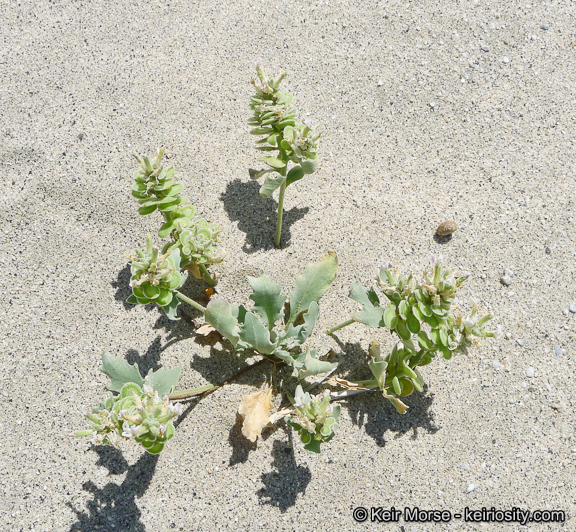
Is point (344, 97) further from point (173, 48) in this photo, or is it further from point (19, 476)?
point (19, 476)

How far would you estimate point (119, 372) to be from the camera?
2.25 m

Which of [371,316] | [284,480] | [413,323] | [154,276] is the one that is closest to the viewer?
[154,276]

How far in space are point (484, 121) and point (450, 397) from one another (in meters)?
1.62

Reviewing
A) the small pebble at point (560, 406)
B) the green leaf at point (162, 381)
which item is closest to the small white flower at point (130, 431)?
the green leaf at point (162, 381)

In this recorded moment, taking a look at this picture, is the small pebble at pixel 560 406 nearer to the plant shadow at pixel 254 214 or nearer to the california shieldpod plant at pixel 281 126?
the plant shadow at pixel 254 214

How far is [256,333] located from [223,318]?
0.16 m

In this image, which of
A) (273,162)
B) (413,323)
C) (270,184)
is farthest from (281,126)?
(413,323)

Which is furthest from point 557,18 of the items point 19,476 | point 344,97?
point 19,476

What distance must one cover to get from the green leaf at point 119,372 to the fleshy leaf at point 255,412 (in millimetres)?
502

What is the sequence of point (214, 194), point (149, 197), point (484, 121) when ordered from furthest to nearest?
point (484, 121) < point (214, 194) < point (149, 197)

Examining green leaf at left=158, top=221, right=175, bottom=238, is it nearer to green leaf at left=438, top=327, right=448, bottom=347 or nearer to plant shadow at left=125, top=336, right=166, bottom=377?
plant shadow at left=125, top=336, right=166, bottom=377

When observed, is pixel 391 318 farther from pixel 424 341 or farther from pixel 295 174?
pixel 295 174

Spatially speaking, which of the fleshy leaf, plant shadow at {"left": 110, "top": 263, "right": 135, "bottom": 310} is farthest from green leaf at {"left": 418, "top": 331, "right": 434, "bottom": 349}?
plant shadow at {"left": 110, "top": 263, "right": 135, "bottom": 310}

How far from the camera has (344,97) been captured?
322 cm
